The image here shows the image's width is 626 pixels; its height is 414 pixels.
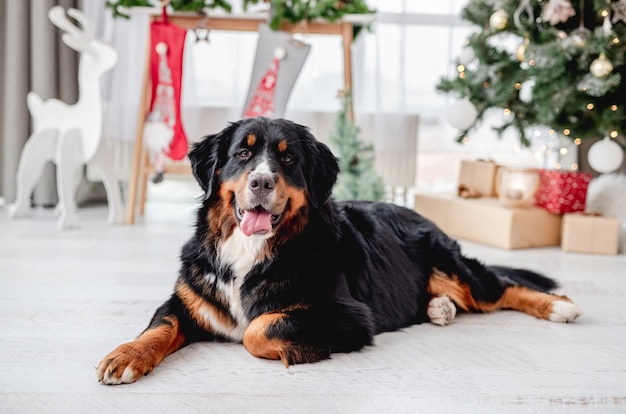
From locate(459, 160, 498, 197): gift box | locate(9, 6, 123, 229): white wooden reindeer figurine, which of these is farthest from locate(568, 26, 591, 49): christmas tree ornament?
locate(9, 6, 123, 229): white wooden reindeer figurine

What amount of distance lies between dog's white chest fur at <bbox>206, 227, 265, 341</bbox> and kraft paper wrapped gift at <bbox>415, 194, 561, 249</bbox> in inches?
89.5

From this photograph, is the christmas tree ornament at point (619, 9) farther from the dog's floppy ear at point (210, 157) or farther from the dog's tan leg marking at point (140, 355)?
the dog's tan leg marking at point (140, 355)

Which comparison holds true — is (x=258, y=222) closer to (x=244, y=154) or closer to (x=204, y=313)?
(x=244, y=154)

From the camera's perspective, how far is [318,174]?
2.32m

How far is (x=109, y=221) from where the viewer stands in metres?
4.61

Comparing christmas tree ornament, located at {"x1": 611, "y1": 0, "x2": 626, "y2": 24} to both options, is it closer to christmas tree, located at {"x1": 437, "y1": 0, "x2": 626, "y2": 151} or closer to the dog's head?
christmas tree, located at {"x1": 437, "y1": 0, "x2": 626, "y2": 151}

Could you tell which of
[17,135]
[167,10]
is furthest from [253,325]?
[17,135]

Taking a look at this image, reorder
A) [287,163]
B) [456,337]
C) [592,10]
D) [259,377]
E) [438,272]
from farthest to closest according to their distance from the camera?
[592,10]
[438,272]
[456,337]
[287,163]
[259,377]

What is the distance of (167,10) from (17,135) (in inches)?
54.2

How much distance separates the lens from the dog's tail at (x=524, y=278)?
9.62 feet

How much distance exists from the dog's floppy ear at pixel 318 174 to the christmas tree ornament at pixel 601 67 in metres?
2.17

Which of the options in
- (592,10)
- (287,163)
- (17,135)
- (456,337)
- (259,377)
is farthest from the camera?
(17,135)

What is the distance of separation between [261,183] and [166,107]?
2.65m

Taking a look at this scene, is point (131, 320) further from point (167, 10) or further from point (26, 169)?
point (167, 10)
